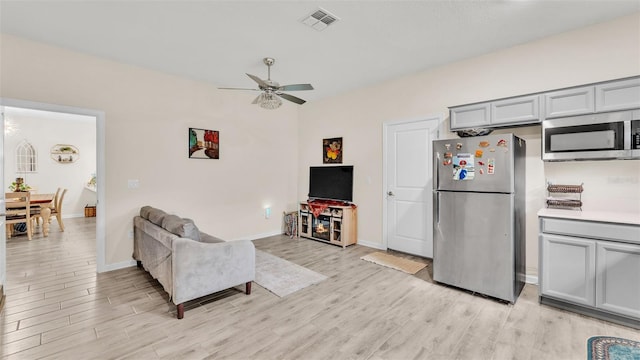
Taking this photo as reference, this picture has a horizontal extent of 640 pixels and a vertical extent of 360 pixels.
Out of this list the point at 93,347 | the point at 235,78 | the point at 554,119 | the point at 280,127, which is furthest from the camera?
the point at 280,127

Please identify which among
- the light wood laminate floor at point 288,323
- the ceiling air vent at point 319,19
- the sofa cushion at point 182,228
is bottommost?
the light wood laminate floor at point 288,323

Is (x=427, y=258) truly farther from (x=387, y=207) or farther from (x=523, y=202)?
(x=523, y=202)

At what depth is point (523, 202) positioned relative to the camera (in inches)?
126

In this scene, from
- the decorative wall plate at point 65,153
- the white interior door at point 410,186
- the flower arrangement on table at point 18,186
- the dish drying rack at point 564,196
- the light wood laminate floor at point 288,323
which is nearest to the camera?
the light wood laminate floor at point 288,323

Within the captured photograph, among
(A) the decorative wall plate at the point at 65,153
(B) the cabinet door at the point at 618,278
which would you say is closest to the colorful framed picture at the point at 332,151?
(B) the cabinet door at the point at 618,278

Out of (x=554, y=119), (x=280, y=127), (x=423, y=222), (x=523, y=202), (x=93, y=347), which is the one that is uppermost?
(x=280, y=127)

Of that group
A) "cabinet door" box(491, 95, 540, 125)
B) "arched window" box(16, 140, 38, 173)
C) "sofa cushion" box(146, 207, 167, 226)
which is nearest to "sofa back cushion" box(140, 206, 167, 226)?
"sofa cushion" box(146, 207, 167, 226)

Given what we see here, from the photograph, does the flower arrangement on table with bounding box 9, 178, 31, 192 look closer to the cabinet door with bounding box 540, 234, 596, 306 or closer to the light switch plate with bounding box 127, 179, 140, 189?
the light switch plate with bounding box 127, 179, 140, 189

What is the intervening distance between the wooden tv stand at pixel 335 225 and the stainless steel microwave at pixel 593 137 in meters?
2.91

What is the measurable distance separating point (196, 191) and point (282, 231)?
6.68 ft

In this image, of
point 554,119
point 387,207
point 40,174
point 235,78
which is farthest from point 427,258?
point 40,174

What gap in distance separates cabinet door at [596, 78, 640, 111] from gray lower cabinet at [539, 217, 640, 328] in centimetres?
113

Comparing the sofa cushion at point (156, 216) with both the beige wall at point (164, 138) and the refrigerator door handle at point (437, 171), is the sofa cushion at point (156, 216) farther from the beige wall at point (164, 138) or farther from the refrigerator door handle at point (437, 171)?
the refrigerator door handle at point (437, 171)

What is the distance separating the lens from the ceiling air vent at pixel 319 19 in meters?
2.68
